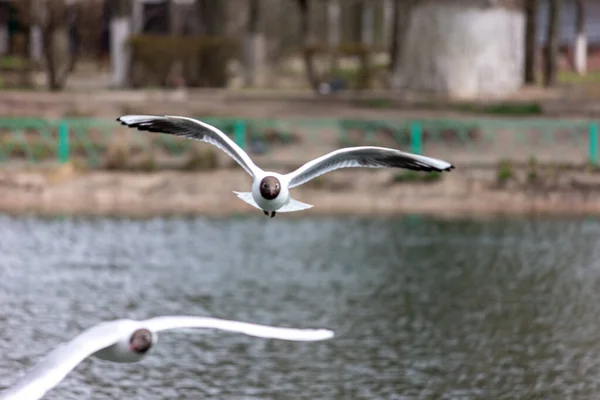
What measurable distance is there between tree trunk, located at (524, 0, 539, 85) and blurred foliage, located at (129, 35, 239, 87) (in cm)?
752

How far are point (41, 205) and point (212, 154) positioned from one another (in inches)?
128

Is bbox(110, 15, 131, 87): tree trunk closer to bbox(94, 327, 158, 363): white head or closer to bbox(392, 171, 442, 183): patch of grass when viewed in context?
bbox(392, 171, 442, 183): patch of grass

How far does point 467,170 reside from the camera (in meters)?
30.7

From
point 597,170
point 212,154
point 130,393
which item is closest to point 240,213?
point 212,154

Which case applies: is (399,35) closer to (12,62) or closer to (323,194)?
(323,194)

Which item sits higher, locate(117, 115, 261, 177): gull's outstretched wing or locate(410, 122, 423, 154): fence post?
locate(117, 115, 261, 177): gull's outstretched wing

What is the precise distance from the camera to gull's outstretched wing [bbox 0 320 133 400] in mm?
12023

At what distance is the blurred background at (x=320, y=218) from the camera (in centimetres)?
1856

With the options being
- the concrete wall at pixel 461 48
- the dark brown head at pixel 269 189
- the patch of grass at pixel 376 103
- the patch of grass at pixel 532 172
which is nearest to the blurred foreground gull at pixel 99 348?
the dark brown head at pixel 269 189

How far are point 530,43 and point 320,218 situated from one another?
15921mm

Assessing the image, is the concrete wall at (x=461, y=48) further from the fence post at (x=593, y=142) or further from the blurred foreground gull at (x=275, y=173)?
the blurred foreground gull at (x=275, y=173)

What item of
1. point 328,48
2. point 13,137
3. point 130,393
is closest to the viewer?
point 130,393

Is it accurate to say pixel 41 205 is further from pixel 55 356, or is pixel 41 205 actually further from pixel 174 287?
pixel 55 356

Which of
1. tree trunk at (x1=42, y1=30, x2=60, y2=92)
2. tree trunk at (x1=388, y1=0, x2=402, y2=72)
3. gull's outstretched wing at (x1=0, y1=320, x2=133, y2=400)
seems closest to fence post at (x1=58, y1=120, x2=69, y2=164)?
tree trunk at (x1=42, y1=30, x2=60, y2=92)
